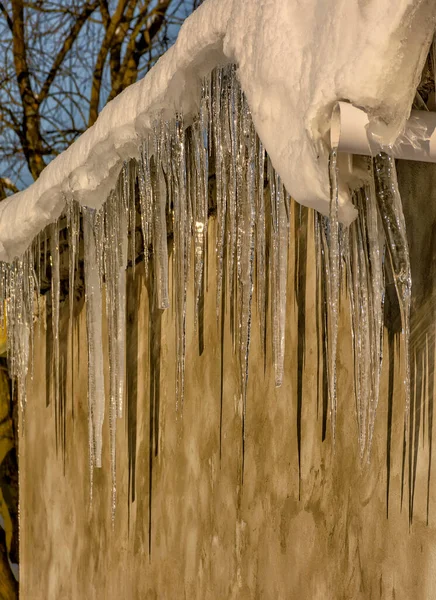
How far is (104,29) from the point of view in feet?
36.3

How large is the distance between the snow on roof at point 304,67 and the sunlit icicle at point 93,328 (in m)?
1.12

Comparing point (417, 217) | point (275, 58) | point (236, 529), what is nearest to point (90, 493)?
point (236, 529)

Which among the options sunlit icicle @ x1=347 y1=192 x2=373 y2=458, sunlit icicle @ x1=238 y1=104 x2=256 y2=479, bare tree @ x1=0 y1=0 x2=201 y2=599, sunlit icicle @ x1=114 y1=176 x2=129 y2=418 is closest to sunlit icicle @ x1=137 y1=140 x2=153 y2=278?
sunlit icicle @ x1=114 y1=176 x2=129 y2=418

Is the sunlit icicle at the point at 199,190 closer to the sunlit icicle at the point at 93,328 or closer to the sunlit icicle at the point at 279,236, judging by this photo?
the sunlit icicle at the point at 279,236


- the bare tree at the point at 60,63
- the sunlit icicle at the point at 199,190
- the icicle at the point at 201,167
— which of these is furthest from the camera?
the bare tree at the point at 60,63

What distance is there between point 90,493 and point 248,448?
6.24 ft

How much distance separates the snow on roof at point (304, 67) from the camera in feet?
4.72

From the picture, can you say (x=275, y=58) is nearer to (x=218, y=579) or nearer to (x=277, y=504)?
(x=277, y=504)

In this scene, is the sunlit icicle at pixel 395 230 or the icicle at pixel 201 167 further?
the icicle at pixel 201 167

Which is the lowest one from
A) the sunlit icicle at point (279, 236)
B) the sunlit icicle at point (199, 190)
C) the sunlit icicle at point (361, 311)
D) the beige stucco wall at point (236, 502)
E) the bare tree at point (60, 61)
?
the beige stucco wall at point (236, 502)

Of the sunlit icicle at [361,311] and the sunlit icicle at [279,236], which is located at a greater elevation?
the sunlit icicle at [279,236]

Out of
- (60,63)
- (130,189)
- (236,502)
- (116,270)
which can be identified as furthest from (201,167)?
(60,63)

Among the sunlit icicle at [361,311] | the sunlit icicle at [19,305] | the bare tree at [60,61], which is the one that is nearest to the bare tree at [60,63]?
the bare tree at [60,61]

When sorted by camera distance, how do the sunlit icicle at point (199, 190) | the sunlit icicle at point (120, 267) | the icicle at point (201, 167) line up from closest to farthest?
1. the icicle at point (201, 167)
2. the sunlit icicle at point (199, 190)
3. the sunlit icicle at point (120, 267)
